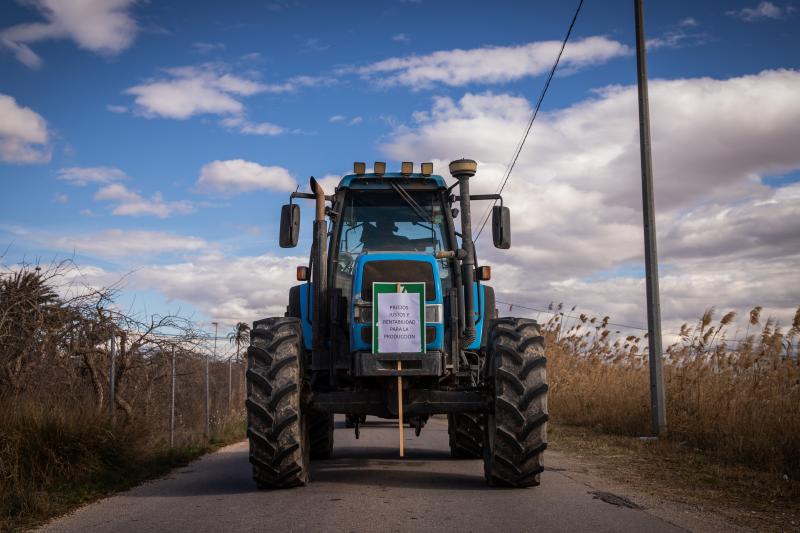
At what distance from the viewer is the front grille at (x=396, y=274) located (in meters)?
7.87

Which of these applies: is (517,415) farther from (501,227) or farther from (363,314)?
(501,227)

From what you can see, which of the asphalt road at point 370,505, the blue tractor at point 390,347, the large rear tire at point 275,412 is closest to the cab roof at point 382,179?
the blue tractor at point 390,347

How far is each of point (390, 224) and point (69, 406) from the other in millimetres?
4395

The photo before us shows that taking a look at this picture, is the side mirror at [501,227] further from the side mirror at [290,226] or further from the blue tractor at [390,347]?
the side mirror at [290,226]

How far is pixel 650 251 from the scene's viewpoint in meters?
12.7

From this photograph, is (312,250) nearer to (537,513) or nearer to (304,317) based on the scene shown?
(304,317)

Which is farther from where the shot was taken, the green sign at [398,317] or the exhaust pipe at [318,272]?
the exhaust pipe at [318,272]

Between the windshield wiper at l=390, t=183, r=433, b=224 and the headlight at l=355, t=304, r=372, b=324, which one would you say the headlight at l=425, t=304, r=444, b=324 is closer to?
the headlight at l=355, t=304, r=372, b=324

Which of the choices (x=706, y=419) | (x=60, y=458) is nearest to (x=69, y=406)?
(x=60, y=458)

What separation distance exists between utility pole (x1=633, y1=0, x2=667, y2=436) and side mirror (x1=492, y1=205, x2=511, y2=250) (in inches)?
184

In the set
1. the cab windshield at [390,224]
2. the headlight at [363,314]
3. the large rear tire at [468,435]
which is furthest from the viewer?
the large rear tire at [468,435]

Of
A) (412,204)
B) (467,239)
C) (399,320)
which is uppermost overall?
(412,204)

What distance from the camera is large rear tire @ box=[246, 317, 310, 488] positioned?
730 cm

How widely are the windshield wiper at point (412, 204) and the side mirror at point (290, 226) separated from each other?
4.30 feet
